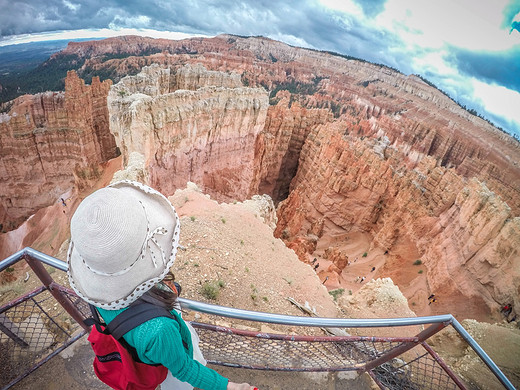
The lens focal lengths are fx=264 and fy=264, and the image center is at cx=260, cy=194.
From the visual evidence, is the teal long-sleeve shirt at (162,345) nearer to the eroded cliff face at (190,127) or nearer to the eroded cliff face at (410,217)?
the eroded cliff face at (190,127)

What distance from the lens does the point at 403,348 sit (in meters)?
2.58

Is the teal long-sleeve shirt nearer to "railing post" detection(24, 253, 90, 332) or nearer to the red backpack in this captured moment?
the red backpack

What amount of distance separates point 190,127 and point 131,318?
13.7 m

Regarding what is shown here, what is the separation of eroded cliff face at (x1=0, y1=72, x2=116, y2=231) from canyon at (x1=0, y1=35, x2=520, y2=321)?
0.08 metres

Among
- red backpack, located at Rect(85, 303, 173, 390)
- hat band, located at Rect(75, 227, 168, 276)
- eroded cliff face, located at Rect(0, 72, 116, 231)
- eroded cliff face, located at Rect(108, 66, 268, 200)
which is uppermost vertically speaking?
hat band, located at Rect(75, 227, 168, 276)

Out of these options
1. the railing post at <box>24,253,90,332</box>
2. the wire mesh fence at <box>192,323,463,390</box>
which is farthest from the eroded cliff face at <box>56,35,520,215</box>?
the railing post at <box>24,253,90,332</box>

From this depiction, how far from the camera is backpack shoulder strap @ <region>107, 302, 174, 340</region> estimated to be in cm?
131

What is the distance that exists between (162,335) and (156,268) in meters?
0.33

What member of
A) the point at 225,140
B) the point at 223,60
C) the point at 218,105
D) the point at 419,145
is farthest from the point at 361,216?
the point at 223,60

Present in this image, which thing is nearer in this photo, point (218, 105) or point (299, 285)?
point (299, 285)

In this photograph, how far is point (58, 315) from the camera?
4.21 meters

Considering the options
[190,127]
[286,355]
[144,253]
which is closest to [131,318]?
[144,253]

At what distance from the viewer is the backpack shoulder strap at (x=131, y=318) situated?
1.31m

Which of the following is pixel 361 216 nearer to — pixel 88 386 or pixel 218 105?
pixel 218 105
